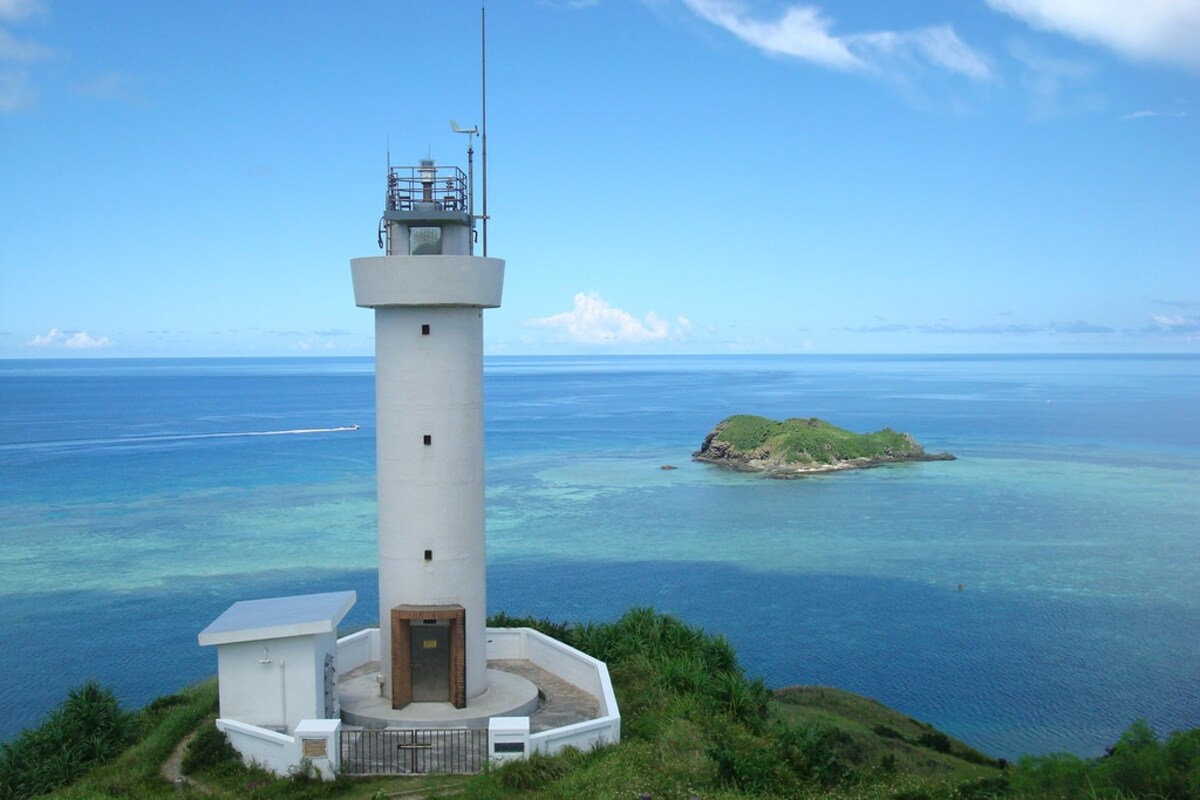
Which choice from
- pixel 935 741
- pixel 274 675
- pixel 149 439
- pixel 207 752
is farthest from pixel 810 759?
pixel 149 439

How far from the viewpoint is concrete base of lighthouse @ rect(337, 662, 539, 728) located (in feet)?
42.1

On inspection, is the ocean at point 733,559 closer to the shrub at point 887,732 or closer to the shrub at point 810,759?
the shrub at point 887,732

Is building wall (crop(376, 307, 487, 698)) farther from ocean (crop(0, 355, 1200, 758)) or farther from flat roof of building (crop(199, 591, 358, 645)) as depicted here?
ocean (crop(0, 355, 1200, 758))

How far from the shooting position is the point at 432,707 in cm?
1327

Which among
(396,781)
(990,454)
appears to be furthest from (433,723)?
(990,454)

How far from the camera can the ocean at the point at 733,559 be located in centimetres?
2661

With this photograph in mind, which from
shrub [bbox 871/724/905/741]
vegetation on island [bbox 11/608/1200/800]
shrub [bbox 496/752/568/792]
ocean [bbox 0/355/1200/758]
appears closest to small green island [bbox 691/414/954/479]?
ocean [bbox 0/355/1200/758]

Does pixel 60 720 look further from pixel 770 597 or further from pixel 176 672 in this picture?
pixel 770 597

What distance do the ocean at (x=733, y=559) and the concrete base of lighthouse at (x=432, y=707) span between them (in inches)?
512

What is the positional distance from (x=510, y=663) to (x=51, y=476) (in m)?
55.0

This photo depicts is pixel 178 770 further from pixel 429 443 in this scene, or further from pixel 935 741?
pixel 935 741

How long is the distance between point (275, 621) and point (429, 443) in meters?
2.87

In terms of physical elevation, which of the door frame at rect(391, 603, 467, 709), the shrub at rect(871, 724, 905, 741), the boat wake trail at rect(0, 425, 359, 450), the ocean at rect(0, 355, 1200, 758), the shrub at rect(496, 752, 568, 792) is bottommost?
the ocean at rect(0, 355, 1200, 758)

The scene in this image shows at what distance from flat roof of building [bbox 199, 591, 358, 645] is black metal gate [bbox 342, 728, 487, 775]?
1377mm
